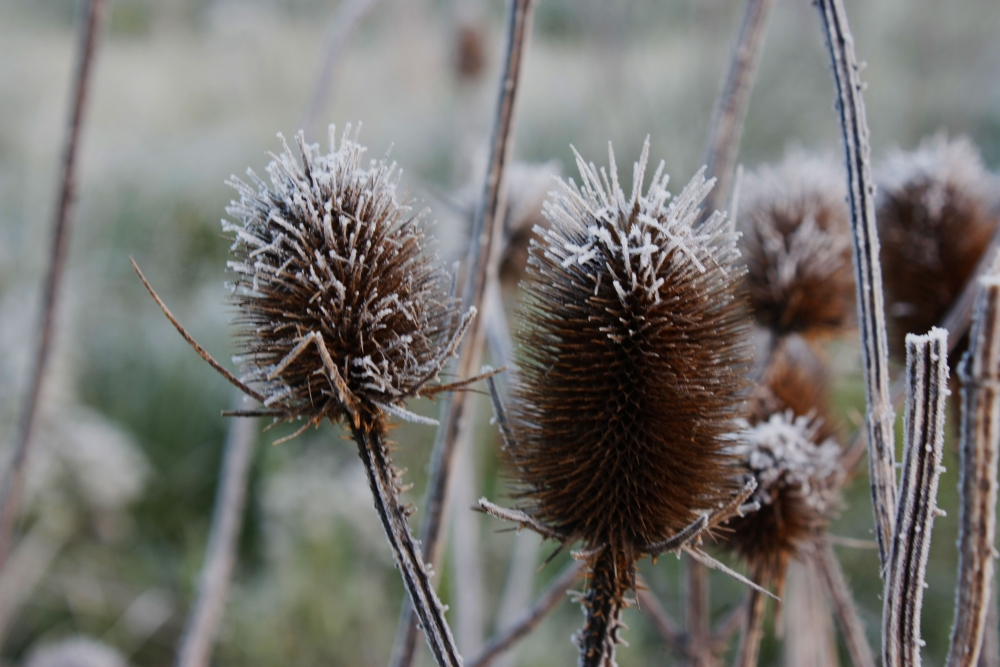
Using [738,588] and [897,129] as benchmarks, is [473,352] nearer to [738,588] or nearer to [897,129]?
[738,588]

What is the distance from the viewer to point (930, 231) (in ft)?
1.84

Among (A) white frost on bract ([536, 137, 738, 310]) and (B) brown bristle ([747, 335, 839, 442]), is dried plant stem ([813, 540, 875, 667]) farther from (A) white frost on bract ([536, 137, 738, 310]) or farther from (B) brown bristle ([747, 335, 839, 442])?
(A) white frost on bract ([536, 137, 738, 310])

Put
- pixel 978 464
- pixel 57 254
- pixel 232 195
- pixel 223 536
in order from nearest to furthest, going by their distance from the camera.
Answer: pixel 978 464 < pixel 57 254 < pixel 223 536 < pixel 232 195

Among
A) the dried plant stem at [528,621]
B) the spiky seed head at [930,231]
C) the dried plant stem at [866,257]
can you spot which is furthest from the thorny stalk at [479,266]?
the spiky seed head at [930,231]

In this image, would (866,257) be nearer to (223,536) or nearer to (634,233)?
(634,233)

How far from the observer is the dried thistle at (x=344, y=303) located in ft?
1.00

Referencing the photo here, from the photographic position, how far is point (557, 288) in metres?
0.32

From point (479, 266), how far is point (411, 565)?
0.66ft

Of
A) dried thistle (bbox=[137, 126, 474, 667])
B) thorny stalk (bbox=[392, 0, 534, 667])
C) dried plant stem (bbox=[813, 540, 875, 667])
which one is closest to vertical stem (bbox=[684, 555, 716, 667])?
dried plant stem (bbox=[813, 540, 875, 667])

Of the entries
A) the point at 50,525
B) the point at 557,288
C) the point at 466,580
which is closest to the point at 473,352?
the point at 557,288

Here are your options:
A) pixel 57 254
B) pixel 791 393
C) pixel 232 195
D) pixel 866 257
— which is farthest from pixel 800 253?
pixel 232 195

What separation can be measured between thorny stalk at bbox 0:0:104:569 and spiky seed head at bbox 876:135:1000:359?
2.08ft

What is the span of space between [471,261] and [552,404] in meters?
0.14

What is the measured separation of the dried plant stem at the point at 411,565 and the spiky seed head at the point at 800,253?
34 centimetres
